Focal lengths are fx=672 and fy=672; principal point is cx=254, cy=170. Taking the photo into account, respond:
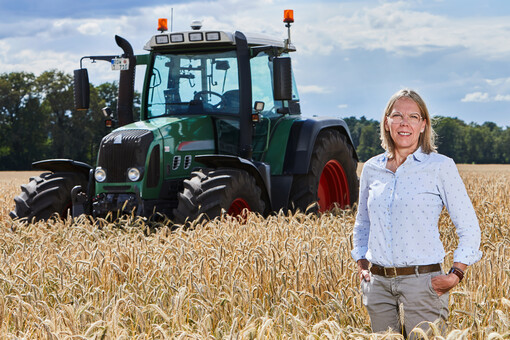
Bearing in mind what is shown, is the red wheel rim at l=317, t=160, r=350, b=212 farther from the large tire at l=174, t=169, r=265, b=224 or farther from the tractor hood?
the large tire at l=174, t=169, r=265, b=224

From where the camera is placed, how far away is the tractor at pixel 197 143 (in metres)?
7.42

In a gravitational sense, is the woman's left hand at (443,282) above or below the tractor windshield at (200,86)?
below

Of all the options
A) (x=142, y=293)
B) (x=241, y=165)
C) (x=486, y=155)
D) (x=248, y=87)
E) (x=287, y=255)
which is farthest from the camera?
(x=486, y=155)

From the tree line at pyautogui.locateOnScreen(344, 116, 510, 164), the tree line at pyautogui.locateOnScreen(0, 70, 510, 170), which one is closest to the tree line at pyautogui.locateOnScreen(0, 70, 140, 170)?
the tree line at pyautogui.locateOnScreen(0, 70, 510, 170)

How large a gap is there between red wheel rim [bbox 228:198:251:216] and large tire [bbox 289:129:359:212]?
98 cm

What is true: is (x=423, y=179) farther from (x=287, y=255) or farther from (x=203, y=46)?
(x=203, y=46)

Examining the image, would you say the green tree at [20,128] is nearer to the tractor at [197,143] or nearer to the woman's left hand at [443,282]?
the tractor at [197,143]

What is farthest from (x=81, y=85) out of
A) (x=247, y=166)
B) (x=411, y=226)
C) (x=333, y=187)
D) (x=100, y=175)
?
(x=411, y=226)

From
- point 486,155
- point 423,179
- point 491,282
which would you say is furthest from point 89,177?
point 486,155

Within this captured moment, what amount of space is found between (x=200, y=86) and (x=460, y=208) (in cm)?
536

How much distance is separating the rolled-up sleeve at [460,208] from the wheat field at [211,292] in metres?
0.27

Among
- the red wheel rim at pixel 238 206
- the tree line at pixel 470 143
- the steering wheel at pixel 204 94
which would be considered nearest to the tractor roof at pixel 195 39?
the steering wheel at pixel 204 94

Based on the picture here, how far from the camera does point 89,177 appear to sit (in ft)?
26.9

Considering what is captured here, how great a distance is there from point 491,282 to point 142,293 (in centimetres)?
225
